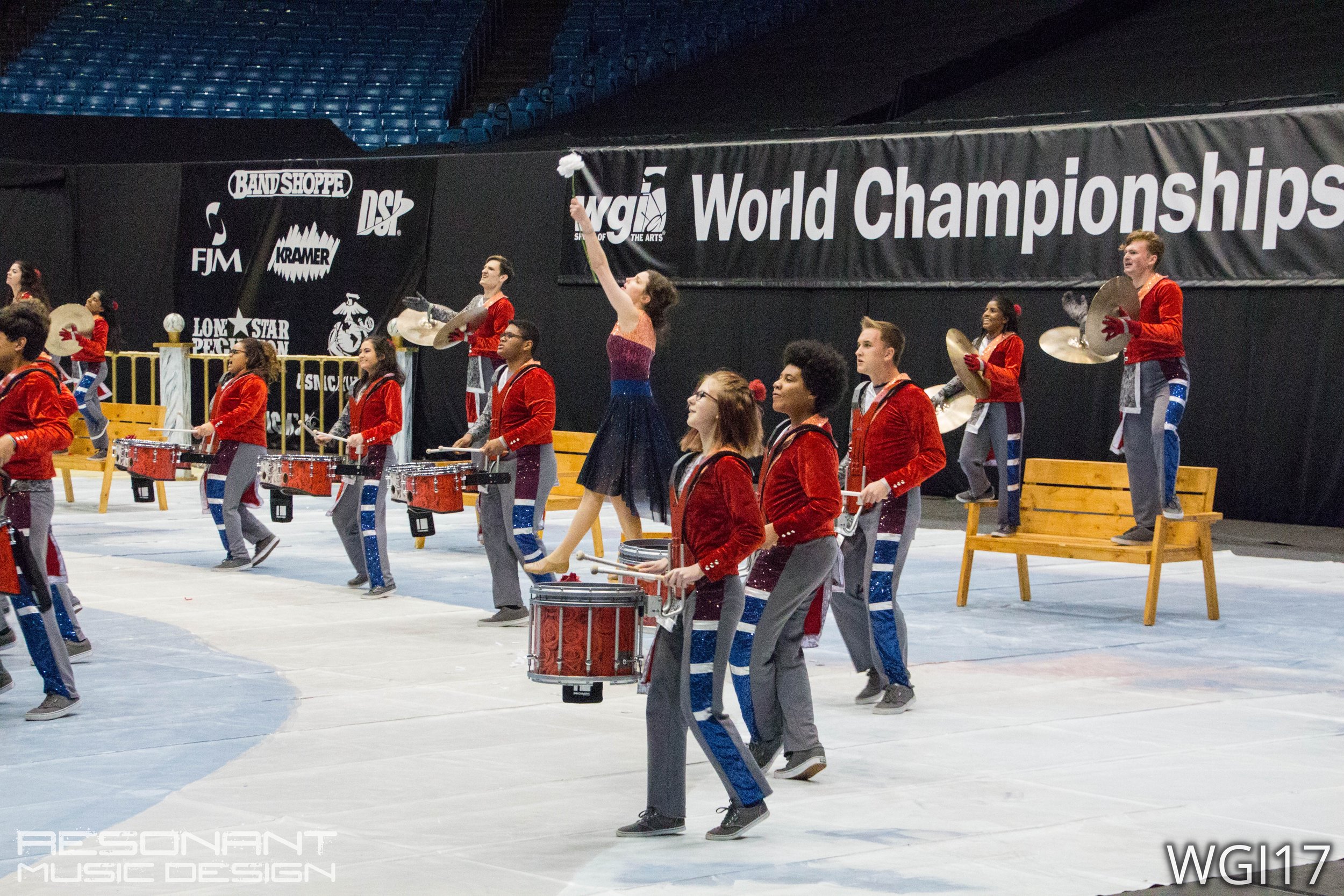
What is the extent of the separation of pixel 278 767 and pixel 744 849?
203 centimetres

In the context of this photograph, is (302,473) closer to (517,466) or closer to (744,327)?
(517,466)

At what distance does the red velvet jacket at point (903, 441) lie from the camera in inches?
292

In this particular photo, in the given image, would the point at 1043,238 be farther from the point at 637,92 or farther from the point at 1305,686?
the point at 637,92

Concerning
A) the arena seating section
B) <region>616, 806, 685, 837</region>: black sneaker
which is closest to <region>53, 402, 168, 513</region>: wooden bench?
the arena seating section

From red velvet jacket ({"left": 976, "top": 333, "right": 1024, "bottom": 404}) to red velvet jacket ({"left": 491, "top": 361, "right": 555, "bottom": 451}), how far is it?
3.68m

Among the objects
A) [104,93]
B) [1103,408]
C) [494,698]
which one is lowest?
[494,698]

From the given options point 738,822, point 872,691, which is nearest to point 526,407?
point 872,691

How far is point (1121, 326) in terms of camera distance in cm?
1049

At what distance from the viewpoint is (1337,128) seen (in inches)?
520

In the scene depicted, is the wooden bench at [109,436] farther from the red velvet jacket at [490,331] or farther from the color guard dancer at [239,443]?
the red velvet jacket at [490,331]

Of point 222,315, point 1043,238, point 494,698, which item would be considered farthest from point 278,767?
point 222,315

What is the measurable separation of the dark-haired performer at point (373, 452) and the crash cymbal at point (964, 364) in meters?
3.61

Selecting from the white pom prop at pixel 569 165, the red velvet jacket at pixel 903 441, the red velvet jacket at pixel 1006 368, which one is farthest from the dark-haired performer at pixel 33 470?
the red velvet jacket at pixel 1006 368

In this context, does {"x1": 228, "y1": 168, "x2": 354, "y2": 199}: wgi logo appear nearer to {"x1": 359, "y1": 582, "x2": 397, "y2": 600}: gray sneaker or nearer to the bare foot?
{"x1": 359, "y1": 582, "x2": 397, "y2": 600}: gray sneaker
